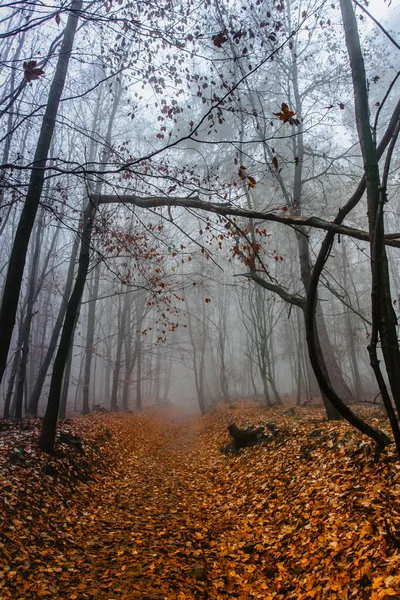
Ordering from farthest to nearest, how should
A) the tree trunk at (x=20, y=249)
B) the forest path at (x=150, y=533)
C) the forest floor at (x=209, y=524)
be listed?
the tree trunk at (x=20, y=249) → the forest path at (x=150, y=533) → the forest floor at (x=209, y=524)

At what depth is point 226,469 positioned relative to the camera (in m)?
7.07

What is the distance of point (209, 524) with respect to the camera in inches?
181

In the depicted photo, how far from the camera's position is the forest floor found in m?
3.02

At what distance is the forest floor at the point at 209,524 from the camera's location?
302 centimetres

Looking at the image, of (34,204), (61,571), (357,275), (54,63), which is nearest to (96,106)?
(54,63)

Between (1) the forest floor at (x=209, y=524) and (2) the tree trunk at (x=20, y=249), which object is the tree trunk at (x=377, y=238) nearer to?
(1) the forest floor at (x=209, y=524)

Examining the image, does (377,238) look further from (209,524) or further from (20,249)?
(20,249)

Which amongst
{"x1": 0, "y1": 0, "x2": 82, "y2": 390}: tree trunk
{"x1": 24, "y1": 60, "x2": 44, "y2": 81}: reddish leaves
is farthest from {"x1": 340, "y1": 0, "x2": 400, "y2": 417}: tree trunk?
{"x1": 0, "y1": 0, "x2": 82, "y2": 390}: tree trunk

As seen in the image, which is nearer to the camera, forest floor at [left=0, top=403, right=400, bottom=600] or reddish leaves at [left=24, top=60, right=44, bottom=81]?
reddish leaves at [left=24, top=60, right=44, bottom=81]

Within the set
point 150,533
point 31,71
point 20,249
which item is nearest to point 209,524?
point 150,533

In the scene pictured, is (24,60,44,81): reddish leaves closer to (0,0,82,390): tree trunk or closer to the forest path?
(0,0,82,390): tree trunk

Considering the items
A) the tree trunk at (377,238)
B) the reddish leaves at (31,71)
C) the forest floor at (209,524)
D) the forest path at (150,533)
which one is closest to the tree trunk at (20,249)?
the reddish leaves at (31,71)

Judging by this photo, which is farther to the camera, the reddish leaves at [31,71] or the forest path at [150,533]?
the forest path at [150,533]

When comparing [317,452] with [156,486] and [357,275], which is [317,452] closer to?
[156,486]
